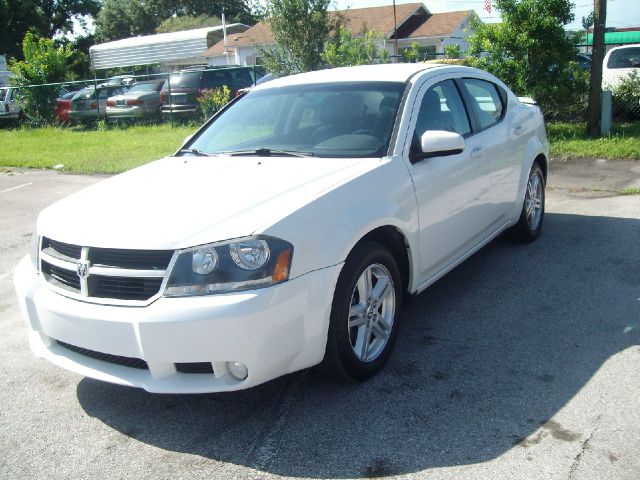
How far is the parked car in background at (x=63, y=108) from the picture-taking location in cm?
2175

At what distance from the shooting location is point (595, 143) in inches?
429

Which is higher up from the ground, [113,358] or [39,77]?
[39,77]

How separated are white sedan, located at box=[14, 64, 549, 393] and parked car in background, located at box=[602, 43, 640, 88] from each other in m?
10.4

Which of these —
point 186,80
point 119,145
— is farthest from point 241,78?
point 119,145

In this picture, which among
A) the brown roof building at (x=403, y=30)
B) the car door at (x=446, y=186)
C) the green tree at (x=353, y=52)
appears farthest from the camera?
the brown roof building at (x=403, y=30)

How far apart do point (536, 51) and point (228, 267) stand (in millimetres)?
10231

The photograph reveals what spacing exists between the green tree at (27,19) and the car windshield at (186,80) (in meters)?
34.5

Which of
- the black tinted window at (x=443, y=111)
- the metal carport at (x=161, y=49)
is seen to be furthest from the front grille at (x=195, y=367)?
the metal carport at (x=161, y=49)

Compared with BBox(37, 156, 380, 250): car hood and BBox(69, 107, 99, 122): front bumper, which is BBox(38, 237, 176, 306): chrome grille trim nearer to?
BBox(37, 156, 380, 250): car hood

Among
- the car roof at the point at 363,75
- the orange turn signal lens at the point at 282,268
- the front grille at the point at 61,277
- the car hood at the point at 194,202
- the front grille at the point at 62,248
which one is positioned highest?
the car roof at the point at 363,75

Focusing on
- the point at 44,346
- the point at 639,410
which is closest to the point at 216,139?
the point at 44,346

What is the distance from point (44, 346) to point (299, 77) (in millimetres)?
2710

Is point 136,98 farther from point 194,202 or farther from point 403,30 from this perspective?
point 403,30

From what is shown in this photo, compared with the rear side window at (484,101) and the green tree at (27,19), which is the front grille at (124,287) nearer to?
the rear side window at (484,101)
